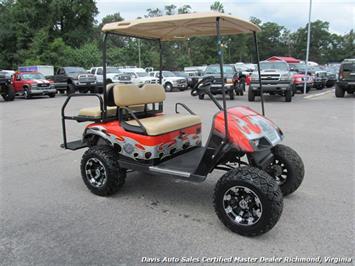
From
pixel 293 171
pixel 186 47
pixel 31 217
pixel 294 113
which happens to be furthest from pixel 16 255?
pixel 186 47

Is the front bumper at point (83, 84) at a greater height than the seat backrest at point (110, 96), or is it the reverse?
the seat backrest at point (110, 96)

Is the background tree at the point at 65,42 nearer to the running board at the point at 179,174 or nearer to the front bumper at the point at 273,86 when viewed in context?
the front bumper at the point at 273,86

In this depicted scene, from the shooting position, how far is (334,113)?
12141 millimetres

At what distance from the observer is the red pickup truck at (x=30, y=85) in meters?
20.0

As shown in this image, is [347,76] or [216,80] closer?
[216,80]

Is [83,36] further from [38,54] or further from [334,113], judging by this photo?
[334,113]

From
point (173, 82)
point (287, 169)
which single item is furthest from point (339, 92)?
point (287, 169)

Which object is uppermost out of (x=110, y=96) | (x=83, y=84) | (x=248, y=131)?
(x=110, y=96)

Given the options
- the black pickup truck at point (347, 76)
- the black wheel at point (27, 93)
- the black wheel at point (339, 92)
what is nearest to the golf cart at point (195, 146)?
the black pickup truck at point (347, 76)

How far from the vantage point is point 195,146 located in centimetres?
498

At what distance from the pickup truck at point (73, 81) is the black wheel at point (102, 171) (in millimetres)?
19225

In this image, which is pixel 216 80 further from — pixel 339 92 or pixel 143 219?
pixel 143 219

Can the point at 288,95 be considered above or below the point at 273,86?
below

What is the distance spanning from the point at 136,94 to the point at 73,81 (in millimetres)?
19471
